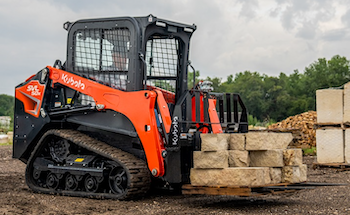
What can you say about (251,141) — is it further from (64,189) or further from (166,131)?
(64,189)

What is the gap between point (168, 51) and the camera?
10.2 m

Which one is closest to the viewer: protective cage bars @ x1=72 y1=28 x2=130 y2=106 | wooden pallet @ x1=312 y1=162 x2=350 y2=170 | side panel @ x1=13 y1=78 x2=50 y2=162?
protective cage bars @ x1=72 y1=28 x2=130 y2=106

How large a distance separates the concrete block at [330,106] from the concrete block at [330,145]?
29 cm

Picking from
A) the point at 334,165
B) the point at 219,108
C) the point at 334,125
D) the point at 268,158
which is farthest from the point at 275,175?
the point at 334,125

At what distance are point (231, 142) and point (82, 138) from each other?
9.86 feet

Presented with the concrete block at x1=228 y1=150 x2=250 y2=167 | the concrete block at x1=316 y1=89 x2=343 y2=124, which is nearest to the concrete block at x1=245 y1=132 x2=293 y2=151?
the concrete block at x1=228 y1=150 x2=250 y2=167

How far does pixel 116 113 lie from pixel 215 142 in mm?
2104

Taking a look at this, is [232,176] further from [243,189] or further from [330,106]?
[330,106]

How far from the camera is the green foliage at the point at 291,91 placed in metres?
48.7

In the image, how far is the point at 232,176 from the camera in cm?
777

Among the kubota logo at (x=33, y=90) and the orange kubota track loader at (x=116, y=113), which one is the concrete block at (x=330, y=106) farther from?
the kubota logo at (x=33, y=90)

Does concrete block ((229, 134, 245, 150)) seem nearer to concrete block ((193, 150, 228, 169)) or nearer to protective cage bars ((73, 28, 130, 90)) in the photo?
concrete block ((193, 150, 228, 169))

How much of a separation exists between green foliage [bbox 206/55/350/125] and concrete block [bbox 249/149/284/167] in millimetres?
39327

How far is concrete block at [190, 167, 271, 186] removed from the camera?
7.67 m
